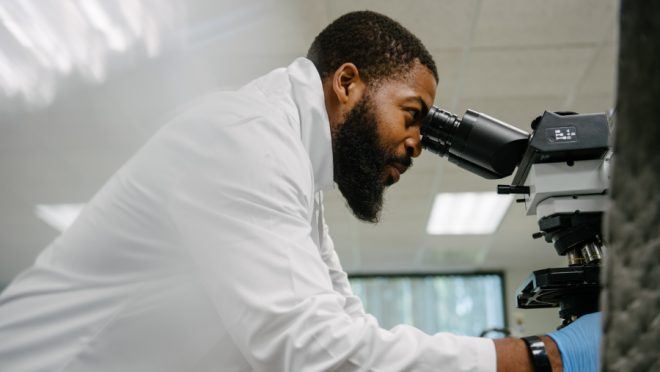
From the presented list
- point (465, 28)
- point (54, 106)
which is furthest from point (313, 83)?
point (54, 106)

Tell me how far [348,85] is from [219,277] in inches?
28.2

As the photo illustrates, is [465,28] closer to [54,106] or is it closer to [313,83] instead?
[313,83]

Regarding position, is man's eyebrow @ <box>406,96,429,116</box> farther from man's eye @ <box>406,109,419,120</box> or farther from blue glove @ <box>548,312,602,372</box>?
blue glove @ <box>548,312,602,372</box>

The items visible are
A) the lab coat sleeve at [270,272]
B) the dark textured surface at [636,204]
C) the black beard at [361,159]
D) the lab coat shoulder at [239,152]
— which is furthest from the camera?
the black beard at [361,159]

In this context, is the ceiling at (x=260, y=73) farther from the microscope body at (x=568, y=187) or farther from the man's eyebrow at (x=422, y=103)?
the microscope body at (x=568, y=187)

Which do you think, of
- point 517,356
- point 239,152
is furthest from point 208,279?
point 517,356

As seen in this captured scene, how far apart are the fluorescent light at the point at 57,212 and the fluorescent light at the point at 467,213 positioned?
9.88 ft

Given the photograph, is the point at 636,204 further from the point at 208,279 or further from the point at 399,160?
the point at 399,160

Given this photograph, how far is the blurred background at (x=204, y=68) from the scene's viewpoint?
2.75m

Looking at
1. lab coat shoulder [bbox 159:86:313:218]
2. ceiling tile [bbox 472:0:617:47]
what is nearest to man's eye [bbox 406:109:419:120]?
lab coat shoulder [bbox 159:86:313:218]

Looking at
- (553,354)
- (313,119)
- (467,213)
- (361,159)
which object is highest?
(313,119)

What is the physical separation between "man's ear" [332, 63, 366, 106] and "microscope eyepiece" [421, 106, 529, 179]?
0.56 ft

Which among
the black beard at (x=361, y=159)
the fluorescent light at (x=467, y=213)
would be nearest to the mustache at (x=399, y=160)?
the black beard at (x=361, y=159)

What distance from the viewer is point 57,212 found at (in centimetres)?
512
